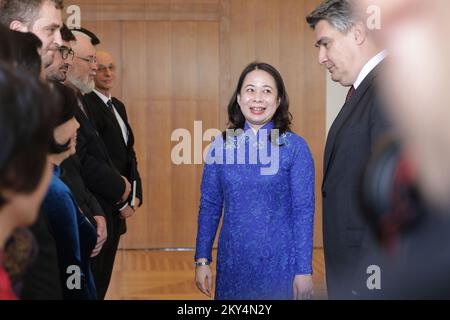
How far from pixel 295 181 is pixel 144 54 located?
406 centimetres

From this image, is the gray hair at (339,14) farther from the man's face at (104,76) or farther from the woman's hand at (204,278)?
the man's face at (104,76)

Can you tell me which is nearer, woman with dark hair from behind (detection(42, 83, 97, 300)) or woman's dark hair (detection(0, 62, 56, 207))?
woman's dark hair (detection(0, 62, 56, 207))

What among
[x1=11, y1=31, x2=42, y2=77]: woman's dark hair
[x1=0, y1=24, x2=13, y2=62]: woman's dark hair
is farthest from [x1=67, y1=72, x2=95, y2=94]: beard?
[x1=0, y1=24, x2=13, y2=62]: woman's dark hair

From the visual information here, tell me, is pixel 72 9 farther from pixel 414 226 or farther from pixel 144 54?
pixel 414 226

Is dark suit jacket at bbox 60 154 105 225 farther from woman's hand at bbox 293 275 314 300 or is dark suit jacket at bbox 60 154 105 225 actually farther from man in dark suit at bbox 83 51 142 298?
woman's hand at bbox 293 275 314 300

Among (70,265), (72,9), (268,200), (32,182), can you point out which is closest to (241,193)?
(268,200)

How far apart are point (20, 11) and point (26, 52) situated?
79cm

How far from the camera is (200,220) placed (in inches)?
104

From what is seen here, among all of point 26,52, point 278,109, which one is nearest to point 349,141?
point 278,109

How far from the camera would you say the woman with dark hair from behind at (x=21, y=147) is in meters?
0.90

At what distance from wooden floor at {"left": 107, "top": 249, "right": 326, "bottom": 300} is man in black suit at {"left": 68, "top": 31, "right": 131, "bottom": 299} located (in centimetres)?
123

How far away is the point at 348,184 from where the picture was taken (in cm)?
205

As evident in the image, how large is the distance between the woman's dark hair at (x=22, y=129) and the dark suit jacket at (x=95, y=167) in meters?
2.08

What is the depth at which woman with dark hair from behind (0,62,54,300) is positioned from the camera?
90cm
